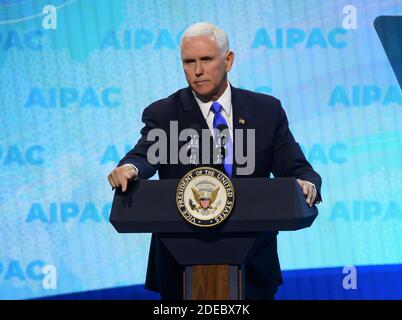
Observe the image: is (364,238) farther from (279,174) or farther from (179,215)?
(179,215)

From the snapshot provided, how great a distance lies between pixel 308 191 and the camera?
2.32m

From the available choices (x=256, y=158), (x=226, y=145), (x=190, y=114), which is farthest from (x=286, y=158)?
(x=190, y=114)

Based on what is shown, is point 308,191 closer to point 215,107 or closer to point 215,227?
point 215,227

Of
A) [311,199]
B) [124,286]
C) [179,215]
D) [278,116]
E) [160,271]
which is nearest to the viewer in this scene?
[179,215]

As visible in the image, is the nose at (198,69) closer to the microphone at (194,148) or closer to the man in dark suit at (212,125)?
the man in dark suit at (212,125)

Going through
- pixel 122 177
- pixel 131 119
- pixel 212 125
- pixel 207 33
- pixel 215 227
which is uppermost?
pixel 207 33

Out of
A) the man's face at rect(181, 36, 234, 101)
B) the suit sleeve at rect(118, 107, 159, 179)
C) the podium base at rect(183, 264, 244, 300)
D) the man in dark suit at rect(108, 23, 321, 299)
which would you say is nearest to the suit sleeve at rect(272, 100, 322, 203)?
the man in dark suit at rect(108, 23, 321, 299)

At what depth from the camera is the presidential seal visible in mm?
2141

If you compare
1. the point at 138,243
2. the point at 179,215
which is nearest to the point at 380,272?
the point at 138,243

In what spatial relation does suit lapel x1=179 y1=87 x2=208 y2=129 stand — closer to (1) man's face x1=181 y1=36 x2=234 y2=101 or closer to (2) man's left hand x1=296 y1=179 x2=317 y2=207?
(1) man's face x1=181 y1=36 x2=234 y2=101

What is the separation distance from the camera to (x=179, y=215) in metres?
2.19

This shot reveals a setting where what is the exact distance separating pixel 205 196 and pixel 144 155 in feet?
1.39

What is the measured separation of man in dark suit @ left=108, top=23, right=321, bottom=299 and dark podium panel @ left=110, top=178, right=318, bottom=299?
0.49 feet

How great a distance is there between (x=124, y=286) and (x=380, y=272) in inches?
49.1
